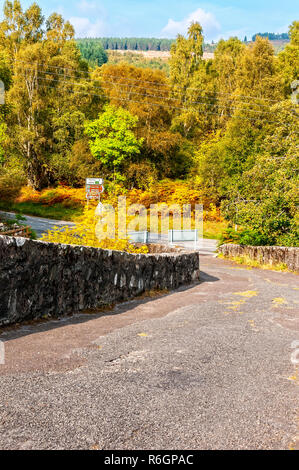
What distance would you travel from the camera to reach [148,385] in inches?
151

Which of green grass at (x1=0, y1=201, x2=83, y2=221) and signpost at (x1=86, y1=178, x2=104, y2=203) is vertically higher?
signpost at (x1=86, y1=178, x2=104, y2=203)

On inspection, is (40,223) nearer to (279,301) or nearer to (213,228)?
(213,228)

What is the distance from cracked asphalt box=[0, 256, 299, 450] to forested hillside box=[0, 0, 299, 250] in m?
28.8

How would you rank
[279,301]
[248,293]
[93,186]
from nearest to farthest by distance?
[279,301], [248,293], [93,186]

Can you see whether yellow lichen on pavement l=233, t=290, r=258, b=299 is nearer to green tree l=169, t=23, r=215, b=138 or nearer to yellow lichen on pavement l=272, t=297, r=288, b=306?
yellow lichen on pavement l=272, t=297, r=288, b=306

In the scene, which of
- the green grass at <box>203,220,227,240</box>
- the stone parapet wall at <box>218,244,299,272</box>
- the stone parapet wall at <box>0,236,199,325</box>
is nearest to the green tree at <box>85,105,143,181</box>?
the green grass at <box>203,220,227,240</box>

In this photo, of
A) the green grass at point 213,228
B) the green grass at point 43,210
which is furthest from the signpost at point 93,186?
the green grass at point 213,228

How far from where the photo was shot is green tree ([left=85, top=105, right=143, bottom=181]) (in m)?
45.1

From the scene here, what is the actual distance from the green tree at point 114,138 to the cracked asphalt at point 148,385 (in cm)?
3980

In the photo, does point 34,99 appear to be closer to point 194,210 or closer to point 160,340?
point 194,210

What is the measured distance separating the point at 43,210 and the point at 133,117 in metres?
14.1

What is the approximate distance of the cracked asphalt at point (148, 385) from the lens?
295cm

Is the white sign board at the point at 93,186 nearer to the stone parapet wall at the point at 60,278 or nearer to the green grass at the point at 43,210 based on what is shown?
the green grass at the point at 43,210

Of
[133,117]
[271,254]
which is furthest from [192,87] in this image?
[271,254]
